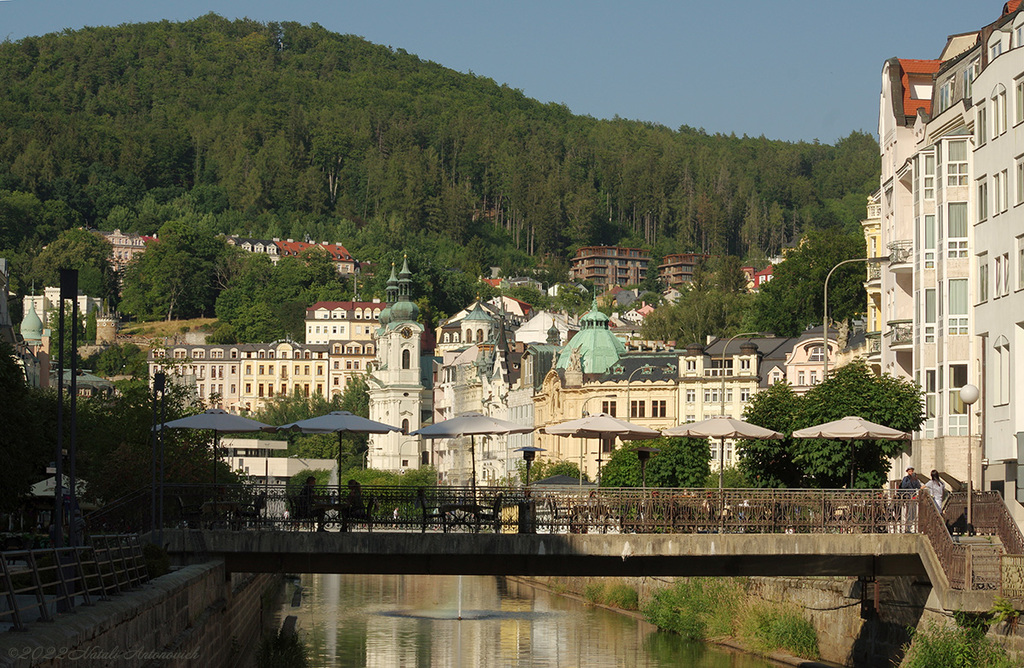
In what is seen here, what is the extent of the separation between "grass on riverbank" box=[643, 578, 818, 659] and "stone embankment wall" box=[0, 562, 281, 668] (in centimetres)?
1454

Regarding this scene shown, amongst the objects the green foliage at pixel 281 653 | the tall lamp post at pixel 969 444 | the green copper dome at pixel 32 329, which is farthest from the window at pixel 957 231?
the green copper dome at pixel 32 329

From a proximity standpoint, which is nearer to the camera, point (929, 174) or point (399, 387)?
point (929, 174)

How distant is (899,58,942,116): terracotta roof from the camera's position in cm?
5925

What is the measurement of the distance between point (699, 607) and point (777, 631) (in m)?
6.37

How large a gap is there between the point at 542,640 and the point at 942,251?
60.8 ft

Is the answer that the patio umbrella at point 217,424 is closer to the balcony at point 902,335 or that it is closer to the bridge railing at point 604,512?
the bridge railing at point 604,512

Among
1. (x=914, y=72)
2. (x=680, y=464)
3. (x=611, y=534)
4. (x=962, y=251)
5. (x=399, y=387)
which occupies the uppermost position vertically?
(x=914, y=72)

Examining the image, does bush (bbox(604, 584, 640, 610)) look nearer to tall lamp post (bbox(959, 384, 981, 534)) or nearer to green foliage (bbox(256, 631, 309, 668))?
green foliage (bbox(256, 631, 309, 668))

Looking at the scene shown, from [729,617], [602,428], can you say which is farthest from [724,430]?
[729,617]

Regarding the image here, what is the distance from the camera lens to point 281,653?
4659cm

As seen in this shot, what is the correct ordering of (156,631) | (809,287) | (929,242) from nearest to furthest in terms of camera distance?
(156,631) < (929,242) < (809,287)

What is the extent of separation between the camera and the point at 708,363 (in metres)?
109

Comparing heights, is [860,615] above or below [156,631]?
below

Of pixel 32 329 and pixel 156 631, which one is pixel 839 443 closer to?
pixel 156 631
